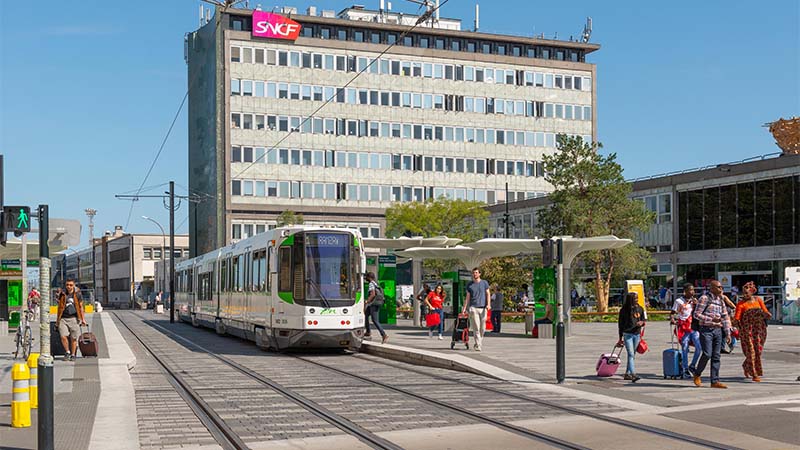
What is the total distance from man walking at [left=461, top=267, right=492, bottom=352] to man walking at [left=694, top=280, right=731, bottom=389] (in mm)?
6885

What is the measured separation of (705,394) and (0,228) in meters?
10.4

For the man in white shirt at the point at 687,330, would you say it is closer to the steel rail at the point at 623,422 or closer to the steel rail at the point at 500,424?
the steel rail at the point at 623,422

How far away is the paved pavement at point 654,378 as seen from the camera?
13.2 m

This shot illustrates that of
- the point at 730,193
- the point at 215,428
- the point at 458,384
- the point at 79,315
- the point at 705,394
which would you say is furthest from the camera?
the point at 730,193

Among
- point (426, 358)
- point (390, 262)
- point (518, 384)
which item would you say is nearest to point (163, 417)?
point (518, 384)

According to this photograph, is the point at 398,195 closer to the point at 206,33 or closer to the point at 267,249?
the point at 206,33

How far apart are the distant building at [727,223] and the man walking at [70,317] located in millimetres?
33804

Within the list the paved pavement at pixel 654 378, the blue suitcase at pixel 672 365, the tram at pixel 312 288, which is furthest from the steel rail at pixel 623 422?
the tram at pixel 312 288

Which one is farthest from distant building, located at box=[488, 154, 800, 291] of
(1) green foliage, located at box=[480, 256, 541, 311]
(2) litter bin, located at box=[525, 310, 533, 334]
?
(2) litter bin, located at box=[525, 310, 533, 334]

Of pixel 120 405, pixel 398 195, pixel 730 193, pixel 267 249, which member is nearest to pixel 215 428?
pixel 120 405

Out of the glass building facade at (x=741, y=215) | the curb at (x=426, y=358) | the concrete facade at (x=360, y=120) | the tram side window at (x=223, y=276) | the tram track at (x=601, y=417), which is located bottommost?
the curb at (x=426, y=358)

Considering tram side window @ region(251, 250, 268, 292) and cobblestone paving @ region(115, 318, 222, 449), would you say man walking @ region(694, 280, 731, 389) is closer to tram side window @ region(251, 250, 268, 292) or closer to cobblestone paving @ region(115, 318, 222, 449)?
cobblestone paving @ region(115, 318, 222, 449)

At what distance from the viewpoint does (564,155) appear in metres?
44.5

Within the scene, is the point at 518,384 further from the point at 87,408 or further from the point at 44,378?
the point at 44,378
